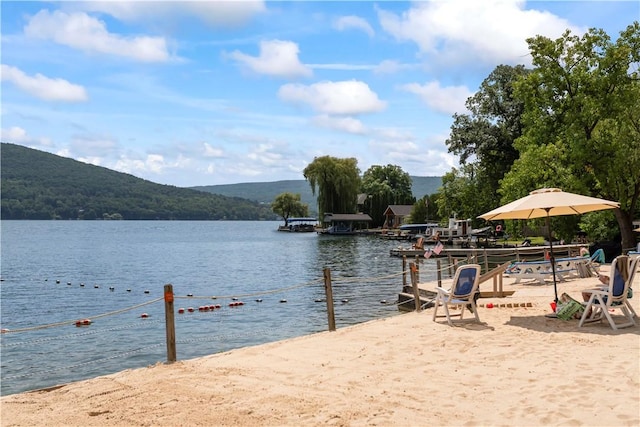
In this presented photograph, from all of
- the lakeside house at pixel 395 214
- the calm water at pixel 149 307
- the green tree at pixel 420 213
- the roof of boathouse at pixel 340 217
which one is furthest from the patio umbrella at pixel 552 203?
the lakeside house at pixel 395 214

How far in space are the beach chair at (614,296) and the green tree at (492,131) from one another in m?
36.8

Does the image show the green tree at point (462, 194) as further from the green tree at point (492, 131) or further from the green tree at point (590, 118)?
the green tree at point (590, 118)

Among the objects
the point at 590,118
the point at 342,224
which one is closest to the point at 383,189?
the point at 342,224

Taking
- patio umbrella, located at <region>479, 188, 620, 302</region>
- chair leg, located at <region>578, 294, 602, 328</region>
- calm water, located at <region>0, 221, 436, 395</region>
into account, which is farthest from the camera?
calm water, located at <region>0, 221, 436, 395</region>

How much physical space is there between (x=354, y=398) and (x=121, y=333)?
12.0 m

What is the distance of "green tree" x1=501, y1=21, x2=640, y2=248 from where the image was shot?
76.0 feet

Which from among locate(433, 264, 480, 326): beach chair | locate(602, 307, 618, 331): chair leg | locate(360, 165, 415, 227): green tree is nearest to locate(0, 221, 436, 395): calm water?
locate(433, 264, 480, 326): beach chair

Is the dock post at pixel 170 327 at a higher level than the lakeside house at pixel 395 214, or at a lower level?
lower

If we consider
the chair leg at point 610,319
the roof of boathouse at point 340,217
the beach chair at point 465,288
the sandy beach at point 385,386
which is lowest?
the sandy beach at point 385,386

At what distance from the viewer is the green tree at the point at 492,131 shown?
45.5 meters

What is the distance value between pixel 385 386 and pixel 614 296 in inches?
201

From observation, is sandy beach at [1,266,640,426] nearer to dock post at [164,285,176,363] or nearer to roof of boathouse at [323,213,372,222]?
dock post at [164,285,176,363]

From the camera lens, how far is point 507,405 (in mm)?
5941

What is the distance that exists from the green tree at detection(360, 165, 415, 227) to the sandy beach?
95.7m
